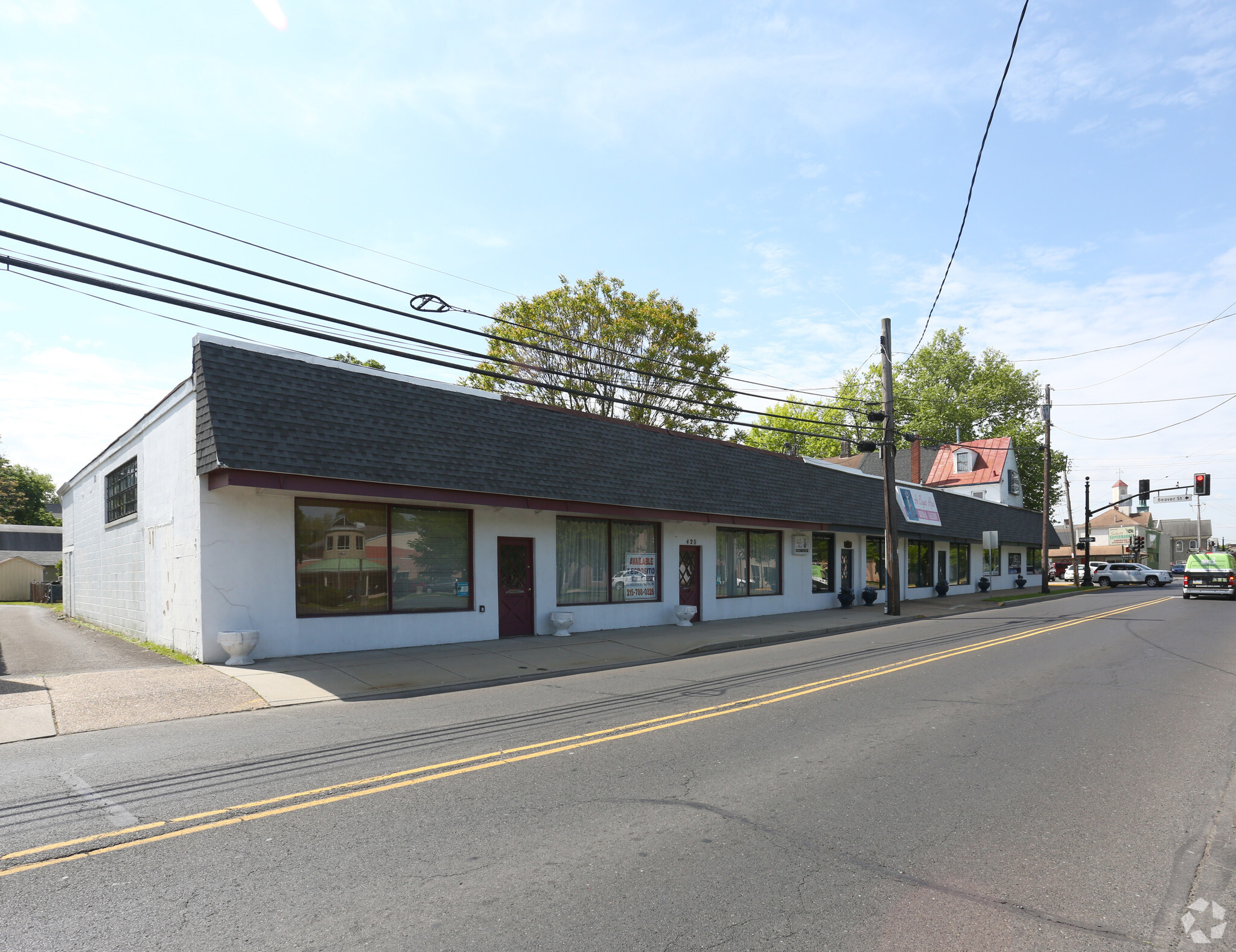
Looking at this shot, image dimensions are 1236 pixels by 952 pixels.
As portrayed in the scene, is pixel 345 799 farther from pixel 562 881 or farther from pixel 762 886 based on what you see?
pixel 762 886

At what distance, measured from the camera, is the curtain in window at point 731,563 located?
2306 centimetres

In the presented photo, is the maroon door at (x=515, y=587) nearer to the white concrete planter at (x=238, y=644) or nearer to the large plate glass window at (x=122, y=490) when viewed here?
the white concrete planter at (x=238, y=644)

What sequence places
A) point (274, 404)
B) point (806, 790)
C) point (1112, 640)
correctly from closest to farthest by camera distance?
point (806, 790) → point (274, 404) → point (1112, 640)

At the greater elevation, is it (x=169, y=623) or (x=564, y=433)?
(x=564, y=433)

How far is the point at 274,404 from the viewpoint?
13.0m

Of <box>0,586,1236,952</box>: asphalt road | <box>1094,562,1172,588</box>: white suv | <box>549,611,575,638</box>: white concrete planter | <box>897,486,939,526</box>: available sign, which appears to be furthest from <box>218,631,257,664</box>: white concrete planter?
<box>1094,562,1172,588</box>: white suv

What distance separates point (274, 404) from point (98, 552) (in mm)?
12719

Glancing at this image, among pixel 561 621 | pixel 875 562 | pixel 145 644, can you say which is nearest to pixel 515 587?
pixel 561 621

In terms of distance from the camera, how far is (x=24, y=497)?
232 ft

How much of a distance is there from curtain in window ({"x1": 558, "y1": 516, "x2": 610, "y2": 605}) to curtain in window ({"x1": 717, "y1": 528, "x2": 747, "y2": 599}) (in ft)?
15.7

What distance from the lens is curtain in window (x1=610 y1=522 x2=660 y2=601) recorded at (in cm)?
1980

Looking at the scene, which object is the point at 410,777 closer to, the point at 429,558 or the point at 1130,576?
the point at 429,558

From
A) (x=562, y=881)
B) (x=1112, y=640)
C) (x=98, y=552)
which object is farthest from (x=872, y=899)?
(x=98, y=552)

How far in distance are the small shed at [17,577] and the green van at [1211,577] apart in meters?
63.4
